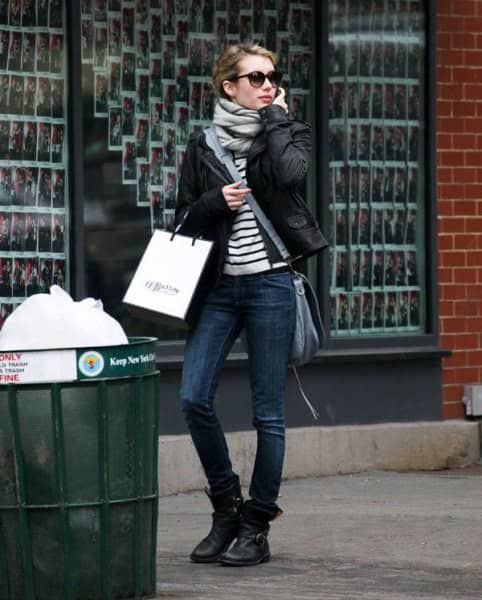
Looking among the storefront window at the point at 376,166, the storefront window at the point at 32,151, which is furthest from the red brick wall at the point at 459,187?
the storefront window at the point at 32,151

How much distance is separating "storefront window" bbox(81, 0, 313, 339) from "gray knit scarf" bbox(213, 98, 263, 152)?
8.41ft

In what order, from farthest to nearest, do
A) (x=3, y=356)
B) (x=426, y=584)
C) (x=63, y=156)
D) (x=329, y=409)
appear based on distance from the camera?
(x=329, y=409)
(x=63, y=156)
(x=426, y=584)
(x=3, y=356)

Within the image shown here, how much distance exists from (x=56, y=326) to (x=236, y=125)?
135cm

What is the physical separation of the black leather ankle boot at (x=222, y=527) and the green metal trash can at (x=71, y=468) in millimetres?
933

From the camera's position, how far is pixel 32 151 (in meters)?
9.07

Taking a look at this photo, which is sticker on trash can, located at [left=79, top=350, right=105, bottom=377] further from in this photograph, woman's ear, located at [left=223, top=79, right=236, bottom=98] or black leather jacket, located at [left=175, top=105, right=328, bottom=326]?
woman's ear, located at [left=223, top=79, right=236, bottom=98]

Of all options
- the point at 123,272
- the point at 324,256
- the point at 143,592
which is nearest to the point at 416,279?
the point at 324,256

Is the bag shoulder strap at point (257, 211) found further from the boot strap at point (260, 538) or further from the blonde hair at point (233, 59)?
the boot strap at point (260, 538)

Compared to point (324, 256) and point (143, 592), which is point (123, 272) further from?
point (143, 592)

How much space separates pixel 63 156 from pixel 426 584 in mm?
3636

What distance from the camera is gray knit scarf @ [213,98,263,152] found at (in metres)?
6.71

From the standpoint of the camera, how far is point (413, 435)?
Answer: 33.6 feet

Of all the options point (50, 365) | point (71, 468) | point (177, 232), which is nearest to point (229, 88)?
point (177, 232)

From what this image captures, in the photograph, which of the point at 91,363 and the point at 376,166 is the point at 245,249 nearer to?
the point at 91,363
